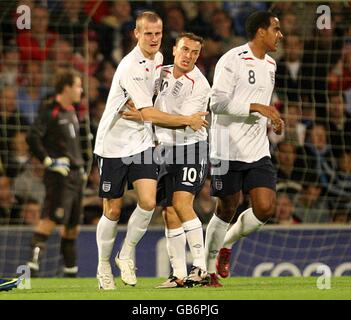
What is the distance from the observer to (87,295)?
29.1ft

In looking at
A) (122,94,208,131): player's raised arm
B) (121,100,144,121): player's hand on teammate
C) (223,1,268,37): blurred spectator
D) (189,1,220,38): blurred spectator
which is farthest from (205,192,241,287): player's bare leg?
(223,1,268,37): blurred spectator

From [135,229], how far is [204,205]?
14.8 ft

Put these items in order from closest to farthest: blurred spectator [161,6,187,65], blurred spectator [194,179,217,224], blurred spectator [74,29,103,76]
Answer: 1. blurred spectator [194,179,217,224]
2. blurred spectator [74,29,103,76]
3. blurred spectator [161,6,187,65]

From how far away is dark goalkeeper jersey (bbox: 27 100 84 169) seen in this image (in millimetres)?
13766

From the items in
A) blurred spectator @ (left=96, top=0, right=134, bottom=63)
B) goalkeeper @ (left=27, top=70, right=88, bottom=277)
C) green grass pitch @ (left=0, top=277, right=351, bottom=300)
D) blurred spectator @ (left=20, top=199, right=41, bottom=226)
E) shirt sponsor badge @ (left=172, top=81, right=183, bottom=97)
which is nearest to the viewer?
green grass pitch @ (left=0, top=277, right=351, bottom=300)

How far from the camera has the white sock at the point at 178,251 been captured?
32.3 ft

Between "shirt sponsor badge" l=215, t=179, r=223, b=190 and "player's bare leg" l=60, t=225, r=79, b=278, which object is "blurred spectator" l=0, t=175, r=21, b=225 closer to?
"player's bare leg" l=60, t=225, r=79, b=278

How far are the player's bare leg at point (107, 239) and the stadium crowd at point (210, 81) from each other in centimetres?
438

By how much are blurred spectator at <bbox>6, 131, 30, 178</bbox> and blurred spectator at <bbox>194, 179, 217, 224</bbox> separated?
2.26 meters

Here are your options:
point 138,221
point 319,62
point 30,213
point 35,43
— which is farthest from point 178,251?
point 35,43

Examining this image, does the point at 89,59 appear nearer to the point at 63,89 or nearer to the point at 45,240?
the point at 63,89

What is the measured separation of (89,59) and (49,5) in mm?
863

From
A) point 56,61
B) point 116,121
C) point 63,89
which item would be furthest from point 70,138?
point 116,121

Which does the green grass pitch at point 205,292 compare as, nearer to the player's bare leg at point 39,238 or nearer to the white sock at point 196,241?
the white sock at point 196,241
